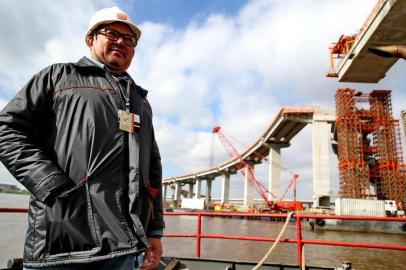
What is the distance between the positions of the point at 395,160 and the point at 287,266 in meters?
48.5

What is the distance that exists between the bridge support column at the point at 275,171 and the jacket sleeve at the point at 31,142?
2168 inches

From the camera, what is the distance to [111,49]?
1953 millimetres

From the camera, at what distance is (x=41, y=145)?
1.63 meters

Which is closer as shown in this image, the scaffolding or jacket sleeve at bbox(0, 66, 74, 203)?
jacket sleeve at bbox(0, 66, 74, 203)

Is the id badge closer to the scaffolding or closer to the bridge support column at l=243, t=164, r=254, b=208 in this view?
the scaffolding

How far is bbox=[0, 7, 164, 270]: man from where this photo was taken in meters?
1.45

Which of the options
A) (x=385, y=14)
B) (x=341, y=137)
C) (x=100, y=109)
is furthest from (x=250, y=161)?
(x=100, y=109)

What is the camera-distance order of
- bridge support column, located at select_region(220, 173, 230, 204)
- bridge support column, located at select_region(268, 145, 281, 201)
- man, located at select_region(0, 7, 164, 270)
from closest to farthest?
man, located at select_region(0, 7, 164, 270) < bridge support column, located at select_region(268, 145, 281, 201) < bridge support column, located at select_region(220, 173, 230, 204)

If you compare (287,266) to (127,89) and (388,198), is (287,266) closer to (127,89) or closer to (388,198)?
(127,89)

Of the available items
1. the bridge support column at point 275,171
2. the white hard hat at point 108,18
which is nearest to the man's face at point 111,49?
the white hard hat at point 108,18

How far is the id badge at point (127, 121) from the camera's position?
1.71 m

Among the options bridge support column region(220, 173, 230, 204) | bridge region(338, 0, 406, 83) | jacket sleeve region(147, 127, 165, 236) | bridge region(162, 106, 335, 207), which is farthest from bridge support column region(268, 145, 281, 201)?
jacket sleeve region(147, 127, 165, 236)

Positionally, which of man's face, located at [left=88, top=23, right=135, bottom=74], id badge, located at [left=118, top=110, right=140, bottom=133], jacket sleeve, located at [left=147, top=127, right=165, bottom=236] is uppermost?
man's face, located at [left=88, top=23, right=135, bottom=74]

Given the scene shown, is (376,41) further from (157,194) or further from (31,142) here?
(31,142)
